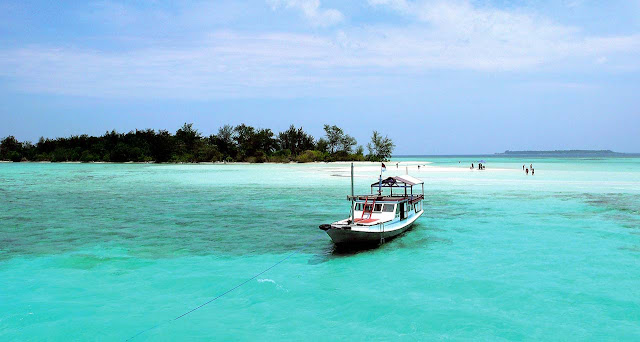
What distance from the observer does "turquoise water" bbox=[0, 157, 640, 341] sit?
44.5ft

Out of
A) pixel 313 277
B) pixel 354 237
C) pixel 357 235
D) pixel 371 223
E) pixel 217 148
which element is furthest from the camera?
pixel 217 148

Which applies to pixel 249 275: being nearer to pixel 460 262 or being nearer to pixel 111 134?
pixel 460 262

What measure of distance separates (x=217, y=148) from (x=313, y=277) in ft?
420

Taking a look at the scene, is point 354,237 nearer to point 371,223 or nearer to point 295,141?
point 371,223

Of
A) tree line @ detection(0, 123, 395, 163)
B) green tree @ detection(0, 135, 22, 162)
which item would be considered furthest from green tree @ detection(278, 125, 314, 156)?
green tree @ detection(0, 135, 22, 162)

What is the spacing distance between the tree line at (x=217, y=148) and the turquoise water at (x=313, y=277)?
103 meters

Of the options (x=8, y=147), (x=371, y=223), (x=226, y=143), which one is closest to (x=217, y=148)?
(x=226, y=143)

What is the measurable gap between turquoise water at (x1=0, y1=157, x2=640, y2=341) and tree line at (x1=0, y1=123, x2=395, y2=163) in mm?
103345

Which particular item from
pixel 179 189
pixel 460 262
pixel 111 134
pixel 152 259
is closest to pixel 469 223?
pixel 460 262

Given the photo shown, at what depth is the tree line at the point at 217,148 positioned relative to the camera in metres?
137

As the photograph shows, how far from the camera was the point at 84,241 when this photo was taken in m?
24.3

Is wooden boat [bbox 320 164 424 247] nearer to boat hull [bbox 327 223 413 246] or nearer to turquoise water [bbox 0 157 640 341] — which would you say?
boat hull [bbox 327 223 413 246]

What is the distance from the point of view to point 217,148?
142 m

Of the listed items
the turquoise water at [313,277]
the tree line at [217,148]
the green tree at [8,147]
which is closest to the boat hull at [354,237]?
the turquoise water at [313,277]
